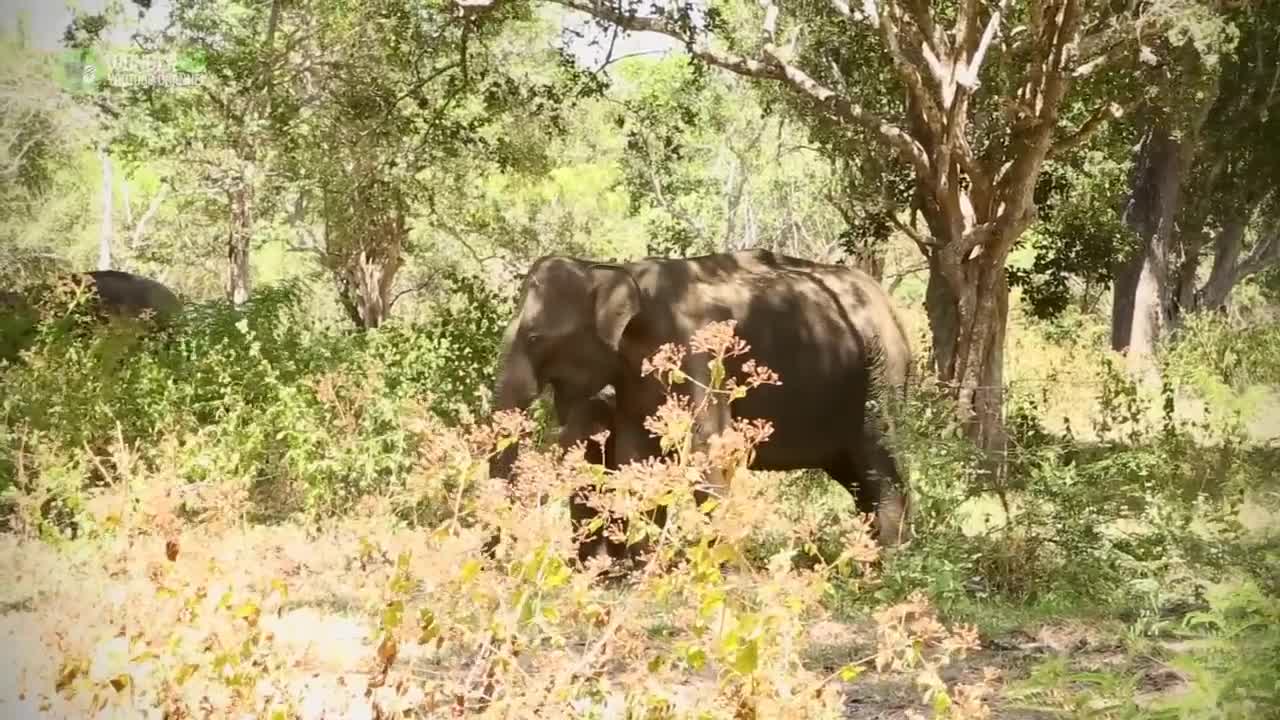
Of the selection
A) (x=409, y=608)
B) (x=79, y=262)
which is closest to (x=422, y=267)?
(x=79, y=262)

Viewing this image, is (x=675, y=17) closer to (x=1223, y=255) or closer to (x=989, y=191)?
(x=989, y=191)

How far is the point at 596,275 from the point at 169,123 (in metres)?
3.27

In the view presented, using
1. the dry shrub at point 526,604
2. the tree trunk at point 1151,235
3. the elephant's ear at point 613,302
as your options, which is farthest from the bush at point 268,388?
the tree trunk at point 1151,235

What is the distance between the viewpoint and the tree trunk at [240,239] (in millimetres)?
9062

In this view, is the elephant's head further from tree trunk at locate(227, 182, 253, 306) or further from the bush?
tree trunk at locate(227, 182, 253, 306)

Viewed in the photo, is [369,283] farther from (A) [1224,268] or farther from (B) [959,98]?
(A) [1224,268]

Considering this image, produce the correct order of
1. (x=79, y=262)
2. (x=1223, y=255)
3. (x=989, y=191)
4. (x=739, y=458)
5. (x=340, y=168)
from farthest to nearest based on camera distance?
(x=1223, y=255), (x=340, y=168), (x=989, y=191), (x=79, y=262), (x=739, y=458)

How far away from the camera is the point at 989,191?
777cm

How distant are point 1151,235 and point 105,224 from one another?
347 inches

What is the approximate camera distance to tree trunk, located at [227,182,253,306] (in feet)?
29.7

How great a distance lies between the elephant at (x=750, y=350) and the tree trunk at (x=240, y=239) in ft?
11.2

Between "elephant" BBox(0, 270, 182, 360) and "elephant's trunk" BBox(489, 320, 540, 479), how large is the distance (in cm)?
176

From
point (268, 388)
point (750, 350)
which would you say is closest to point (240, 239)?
point (268, 388)

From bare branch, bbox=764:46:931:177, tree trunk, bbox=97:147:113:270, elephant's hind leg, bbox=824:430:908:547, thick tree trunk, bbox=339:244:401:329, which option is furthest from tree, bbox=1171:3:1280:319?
tree trunk, bbox=97:147:113:270
